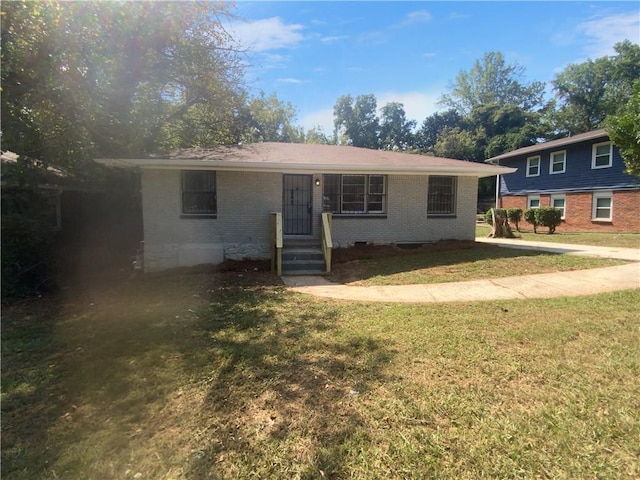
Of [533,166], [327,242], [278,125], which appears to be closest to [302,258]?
[327,242]

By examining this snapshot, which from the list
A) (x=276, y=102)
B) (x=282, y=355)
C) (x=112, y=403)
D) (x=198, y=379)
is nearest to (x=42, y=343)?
(x=112, y=403)

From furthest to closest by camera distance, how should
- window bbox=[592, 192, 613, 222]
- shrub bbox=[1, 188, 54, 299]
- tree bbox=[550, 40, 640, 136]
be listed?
tree bbox=[550, 40, 640, 136]
window bbox=[592, 192, 613, 222]
shrub bbox=[1, 188, 54, 299]

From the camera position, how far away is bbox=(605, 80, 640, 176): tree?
6420 mm

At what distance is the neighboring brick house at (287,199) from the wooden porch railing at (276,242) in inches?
34.4

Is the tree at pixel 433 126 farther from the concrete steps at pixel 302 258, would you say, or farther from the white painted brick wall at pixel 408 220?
the concrete steps at pixel 302 258

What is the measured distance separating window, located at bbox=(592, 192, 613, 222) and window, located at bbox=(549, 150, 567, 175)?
256cm

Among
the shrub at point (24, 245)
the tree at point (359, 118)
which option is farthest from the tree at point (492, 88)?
the shrub at point (24, 245)

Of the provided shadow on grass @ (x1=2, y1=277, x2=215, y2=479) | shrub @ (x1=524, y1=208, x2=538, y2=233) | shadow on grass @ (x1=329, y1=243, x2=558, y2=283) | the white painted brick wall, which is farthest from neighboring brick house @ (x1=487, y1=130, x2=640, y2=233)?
shadow on grass @ (x1=2, y1=277, x2=215, y2=479)

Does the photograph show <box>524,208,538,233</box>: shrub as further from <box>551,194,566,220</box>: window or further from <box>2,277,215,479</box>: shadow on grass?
<box>2,277,215,479</box>: shadow on grass

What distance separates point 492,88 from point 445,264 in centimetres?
5544

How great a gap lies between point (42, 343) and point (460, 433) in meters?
5.03

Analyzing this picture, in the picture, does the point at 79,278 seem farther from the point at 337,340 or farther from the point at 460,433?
the point at 460,433

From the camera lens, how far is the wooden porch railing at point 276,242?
8586 mm

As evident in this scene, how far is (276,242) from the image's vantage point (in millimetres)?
8781
